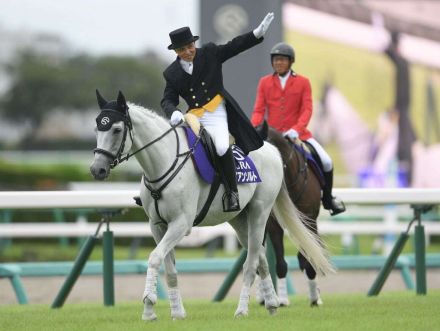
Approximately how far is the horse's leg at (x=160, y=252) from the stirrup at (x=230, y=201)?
0.51m

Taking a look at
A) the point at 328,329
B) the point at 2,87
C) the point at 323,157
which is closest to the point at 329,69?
the point at 323,157

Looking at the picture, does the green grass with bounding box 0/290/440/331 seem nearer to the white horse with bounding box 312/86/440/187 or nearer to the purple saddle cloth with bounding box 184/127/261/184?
the purple saddle cloth with bounding box 184/127/261/184

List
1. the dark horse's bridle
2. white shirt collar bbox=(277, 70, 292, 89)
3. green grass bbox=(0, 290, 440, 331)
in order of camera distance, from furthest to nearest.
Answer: white shirt collar bbox=(277, 70, 292, 89) < the dark horse's bridle < green grass bbox=(0, 290, 440, 331)

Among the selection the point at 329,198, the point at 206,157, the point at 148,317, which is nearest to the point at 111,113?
the point at 206,157

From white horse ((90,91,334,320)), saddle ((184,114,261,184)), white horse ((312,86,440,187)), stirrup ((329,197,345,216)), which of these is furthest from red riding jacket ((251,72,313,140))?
white horse ((312,86,440,187))

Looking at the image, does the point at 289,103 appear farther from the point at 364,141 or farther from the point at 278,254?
the point at 364,141

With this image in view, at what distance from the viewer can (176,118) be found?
8.52 metres

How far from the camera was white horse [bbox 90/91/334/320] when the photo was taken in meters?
8.07

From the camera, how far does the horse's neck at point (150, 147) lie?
835 cm

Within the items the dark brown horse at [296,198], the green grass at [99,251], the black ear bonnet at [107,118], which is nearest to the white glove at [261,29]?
the black ear bonnet at [107,118]

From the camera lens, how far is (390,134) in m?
21.0

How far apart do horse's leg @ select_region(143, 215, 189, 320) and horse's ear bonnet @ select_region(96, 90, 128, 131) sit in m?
0.82

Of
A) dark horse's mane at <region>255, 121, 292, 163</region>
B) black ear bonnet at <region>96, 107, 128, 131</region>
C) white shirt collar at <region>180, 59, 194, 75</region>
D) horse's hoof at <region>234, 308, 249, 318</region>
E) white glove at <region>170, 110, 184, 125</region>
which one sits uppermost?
white shirt collar at <region>180, 59, 194, 75</region>

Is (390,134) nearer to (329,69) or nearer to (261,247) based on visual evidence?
(329,69)
